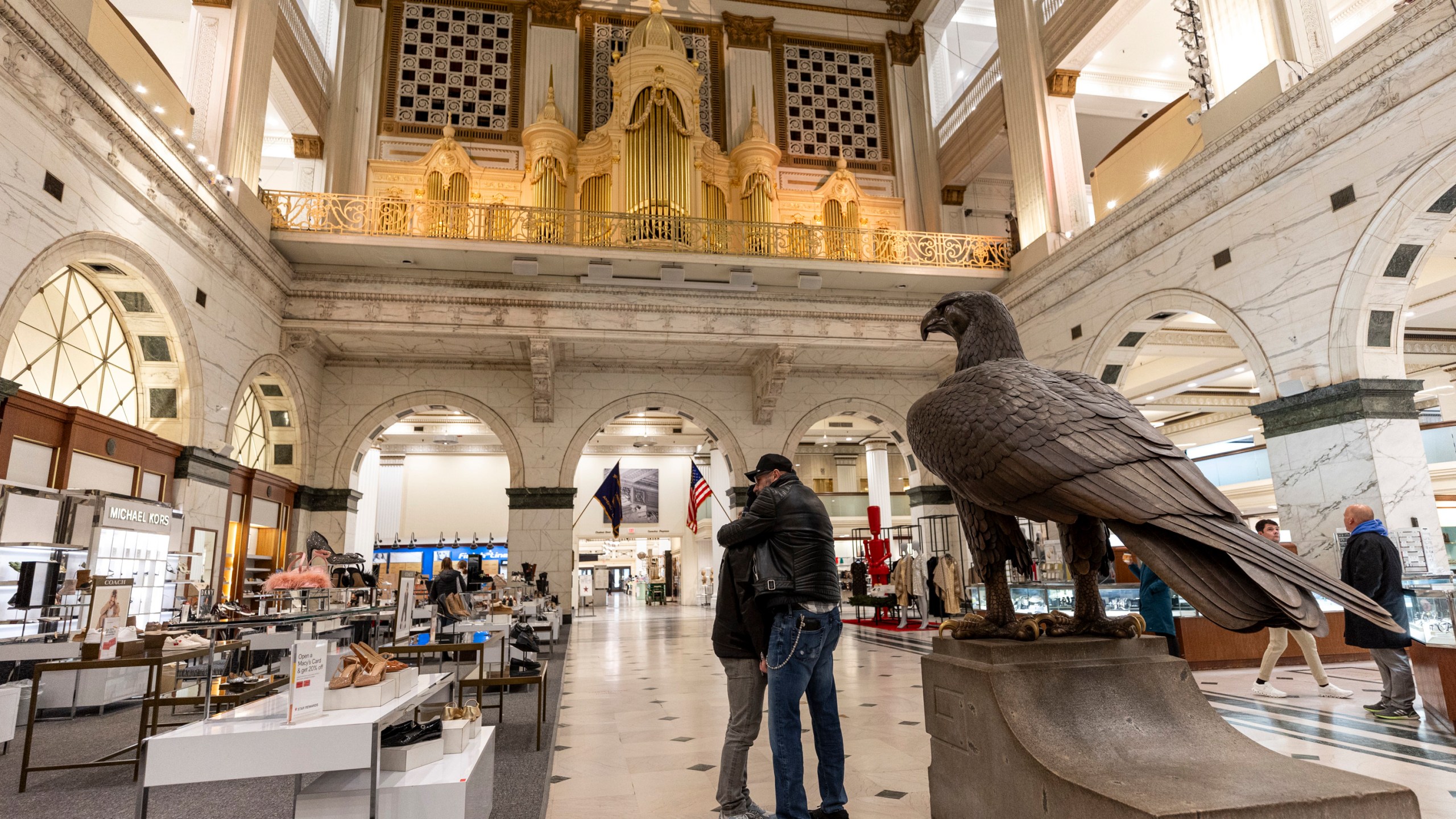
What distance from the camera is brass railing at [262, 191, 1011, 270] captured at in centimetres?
1131

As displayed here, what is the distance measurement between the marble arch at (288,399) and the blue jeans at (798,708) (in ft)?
30.7

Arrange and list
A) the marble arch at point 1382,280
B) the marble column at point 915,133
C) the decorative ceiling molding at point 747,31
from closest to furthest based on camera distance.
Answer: the marble arch at point 1382,280, the marble column at point 915,133, the decorative ceiling molding at point 747,31

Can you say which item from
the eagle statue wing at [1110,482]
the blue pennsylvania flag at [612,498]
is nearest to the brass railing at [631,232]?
the blue pennsylvania flag at [612,498]

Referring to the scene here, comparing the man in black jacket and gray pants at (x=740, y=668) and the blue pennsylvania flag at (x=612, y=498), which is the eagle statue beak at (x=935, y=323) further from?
the blue pennsylvania flag at (x=612, y=498)

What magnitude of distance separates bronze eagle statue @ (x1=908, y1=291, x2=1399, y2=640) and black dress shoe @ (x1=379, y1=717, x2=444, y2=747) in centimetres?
192

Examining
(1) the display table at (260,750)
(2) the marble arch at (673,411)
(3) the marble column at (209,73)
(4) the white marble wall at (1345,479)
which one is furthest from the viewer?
(2) the marble arch at (673,411)

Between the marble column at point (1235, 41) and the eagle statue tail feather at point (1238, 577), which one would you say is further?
the marble column at point (1235, 41)

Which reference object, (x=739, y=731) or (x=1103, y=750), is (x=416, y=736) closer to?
(x=739, y=731)

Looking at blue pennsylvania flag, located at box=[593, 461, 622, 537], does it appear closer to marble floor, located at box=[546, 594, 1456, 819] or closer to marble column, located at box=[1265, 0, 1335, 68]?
marble floor, located at box=[546, 594, 1456, 819]

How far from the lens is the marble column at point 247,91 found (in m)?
9.35

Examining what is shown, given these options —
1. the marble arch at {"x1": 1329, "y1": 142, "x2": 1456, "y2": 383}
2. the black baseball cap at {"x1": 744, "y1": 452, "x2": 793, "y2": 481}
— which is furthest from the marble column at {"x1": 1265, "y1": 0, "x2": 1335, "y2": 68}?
the black baseball cap at {"x1": 744, "y1": 452, "x2": 793, "y2": 481}

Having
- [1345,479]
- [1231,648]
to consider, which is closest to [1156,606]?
[1231,648]

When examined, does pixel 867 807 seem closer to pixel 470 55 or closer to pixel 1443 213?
pixel 1443 213

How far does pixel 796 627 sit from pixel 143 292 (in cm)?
841
